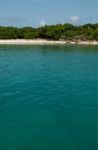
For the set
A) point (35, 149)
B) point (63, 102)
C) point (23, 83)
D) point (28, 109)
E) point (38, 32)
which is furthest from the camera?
point (38, 32)

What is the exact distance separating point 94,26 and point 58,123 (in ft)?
332

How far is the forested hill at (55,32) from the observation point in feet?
344

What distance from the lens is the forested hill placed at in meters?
105

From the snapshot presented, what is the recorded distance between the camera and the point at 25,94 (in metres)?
20.3

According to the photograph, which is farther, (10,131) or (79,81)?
(79,81)

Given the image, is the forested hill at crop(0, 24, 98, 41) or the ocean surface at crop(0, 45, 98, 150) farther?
the forested hill at crop(0, 24, 98, 41)

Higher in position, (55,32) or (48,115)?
(55,32)

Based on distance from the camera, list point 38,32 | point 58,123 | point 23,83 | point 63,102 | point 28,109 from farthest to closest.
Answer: point 38,32, point 23,83, point 63,102, point 28,109, point 58,123

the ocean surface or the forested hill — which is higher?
the forested hill

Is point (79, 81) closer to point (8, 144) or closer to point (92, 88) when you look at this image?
point (92, 88)

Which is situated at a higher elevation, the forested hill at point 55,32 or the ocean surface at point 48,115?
the forested hill at point 55,32

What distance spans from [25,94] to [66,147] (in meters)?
9.14

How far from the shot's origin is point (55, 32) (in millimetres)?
107125

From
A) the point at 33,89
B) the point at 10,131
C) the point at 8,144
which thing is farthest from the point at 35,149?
the point at 33,89
